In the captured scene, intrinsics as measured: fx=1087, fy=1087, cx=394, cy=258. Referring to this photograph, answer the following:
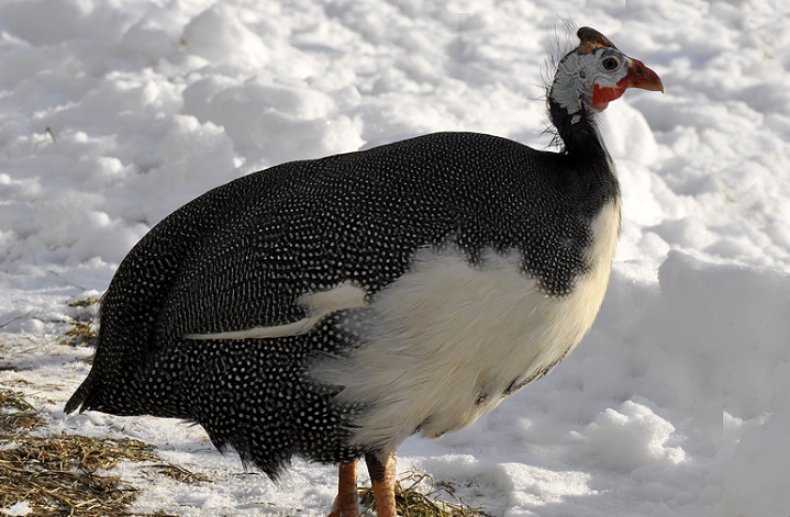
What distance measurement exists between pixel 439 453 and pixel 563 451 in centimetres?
47

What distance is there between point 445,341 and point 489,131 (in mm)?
4126

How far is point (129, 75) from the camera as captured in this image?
706 centimetres

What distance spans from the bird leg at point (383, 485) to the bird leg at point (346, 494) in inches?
6.4

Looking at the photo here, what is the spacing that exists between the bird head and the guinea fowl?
0.42ft

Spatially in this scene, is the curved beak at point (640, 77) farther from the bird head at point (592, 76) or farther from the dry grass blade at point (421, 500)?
the dry grass blade at point (421, 500)

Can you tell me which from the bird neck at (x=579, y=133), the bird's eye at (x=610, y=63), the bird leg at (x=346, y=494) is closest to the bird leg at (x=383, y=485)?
the bird leg at (x=346, y=494)

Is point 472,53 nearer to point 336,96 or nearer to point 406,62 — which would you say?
point 406,62

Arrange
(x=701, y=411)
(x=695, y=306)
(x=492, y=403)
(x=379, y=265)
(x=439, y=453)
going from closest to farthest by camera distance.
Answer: (x=379, y=265)
(x=492, y=403)
(x=439, y=453)
(x=701, y=411)
(x=695, y=306)

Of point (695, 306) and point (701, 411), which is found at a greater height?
point (695, 306)

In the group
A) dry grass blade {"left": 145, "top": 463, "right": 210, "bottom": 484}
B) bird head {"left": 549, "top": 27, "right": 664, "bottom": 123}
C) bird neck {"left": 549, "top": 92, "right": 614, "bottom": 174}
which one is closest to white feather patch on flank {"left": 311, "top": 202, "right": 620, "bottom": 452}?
bird neck {"left": 549, "top": 92, "right": 614, "bottom": 174}

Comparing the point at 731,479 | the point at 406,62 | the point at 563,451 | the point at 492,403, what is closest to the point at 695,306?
the point at 563,451

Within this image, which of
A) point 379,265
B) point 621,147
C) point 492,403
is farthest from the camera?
point 621,147

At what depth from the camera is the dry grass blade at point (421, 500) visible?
11.7 feet

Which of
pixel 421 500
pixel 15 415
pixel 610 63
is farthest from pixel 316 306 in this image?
pixel 15 415
